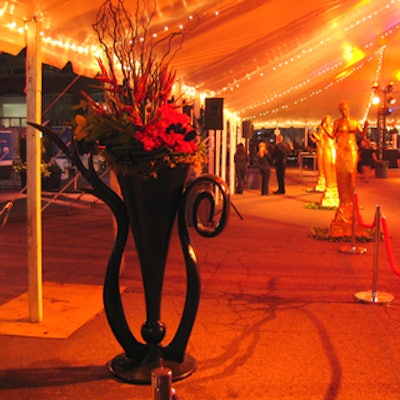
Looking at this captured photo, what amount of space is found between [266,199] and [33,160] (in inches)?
480

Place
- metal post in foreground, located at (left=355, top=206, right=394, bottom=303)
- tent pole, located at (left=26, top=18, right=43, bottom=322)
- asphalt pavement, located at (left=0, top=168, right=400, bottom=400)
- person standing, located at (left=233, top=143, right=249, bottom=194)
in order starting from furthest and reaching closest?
person standing, located at (left=233, top=143, right=249, bottom=194), metal post in foreground, located at (left=355, top=206, right=394, bottom=303), tent pole, located at (left=26, top=18, right=43, bottom=322), asphalt pavement, located at (left=0, top=168, right=400, bottom=400)

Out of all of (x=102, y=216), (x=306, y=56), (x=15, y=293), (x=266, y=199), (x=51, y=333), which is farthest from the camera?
(x=266, y=199)

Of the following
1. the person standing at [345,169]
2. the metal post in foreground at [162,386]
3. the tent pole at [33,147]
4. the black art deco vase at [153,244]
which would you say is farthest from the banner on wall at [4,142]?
the metal post in foreground at [162,386]

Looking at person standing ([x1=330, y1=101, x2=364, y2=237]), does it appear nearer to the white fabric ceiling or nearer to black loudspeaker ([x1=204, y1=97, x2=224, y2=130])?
the white fabric ceiling

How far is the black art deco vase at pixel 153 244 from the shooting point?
3.89 metres

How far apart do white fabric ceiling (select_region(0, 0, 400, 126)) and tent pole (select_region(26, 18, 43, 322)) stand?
0.13 meters

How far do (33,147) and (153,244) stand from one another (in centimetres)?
173

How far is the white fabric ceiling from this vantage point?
17.0 feet

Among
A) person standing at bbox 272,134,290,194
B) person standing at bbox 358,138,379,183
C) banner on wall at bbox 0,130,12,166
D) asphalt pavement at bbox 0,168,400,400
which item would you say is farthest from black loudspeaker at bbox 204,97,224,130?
person standing at bbox 358,138,379,183

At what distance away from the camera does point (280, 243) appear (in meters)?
9.41

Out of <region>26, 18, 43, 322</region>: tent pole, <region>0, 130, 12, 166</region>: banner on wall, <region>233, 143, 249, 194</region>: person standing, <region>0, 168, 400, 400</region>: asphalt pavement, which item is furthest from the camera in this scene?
<region>0, 130, 12, 166</region>: banner on wall

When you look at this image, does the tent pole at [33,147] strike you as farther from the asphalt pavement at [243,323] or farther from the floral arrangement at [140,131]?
the floral arrangement at [140,131]

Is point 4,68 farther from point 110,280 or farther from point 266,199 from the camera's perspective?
point 110,280

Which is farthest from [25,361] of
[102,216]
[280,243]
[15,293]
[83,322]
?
[102,216]
